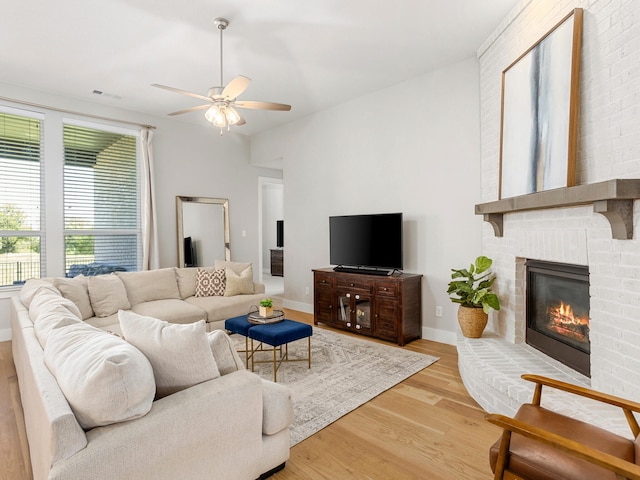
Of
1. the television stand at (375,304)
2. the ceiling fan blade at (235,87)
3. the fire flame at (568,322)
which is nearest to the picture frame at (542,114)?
the fire flame at (568,322)

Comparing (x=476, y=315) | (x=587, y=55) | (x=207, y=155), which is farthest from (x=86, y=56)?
(x=476, y=315)

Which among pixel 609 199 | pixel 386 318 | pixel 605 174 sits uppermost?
pixel 605 174

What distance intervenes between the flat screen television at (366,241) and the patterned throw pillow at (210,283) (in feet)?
4.80

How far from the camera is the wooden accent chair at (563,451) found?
1.17 m

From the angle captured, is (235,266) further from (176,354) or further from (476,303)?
(176,354)

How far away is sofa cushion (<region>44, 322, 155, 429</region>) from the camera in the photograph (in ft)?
4.06

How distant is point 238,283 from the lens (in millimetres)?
4676

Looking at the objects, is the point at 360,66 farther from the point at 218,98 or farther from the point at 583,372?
the point at 583,372

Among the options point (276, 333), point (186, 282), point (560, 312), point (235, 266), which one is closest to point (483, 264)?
point (560, 312)

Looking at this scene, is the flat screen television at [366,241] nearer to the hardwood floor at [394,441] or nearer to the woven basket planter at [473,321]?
the woven basket planter at [473,321]

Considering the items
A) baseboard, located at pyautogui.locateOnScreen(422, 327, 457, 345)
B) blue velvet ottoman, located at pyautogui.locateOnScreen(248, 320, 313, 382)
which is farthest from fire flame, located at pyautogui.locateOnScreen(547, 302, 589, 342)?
blue velvet ottoman, located at pyautogui.locateOnScreen(248, 320, 313, 382)

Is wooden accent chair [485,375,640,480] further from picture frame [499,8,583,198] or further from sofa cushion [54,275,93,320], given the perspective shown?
sofa cushion [54,275,93,320]

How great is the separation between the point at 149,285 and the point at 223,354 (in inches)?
119

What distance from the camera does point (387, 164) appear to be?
449 centimetres
